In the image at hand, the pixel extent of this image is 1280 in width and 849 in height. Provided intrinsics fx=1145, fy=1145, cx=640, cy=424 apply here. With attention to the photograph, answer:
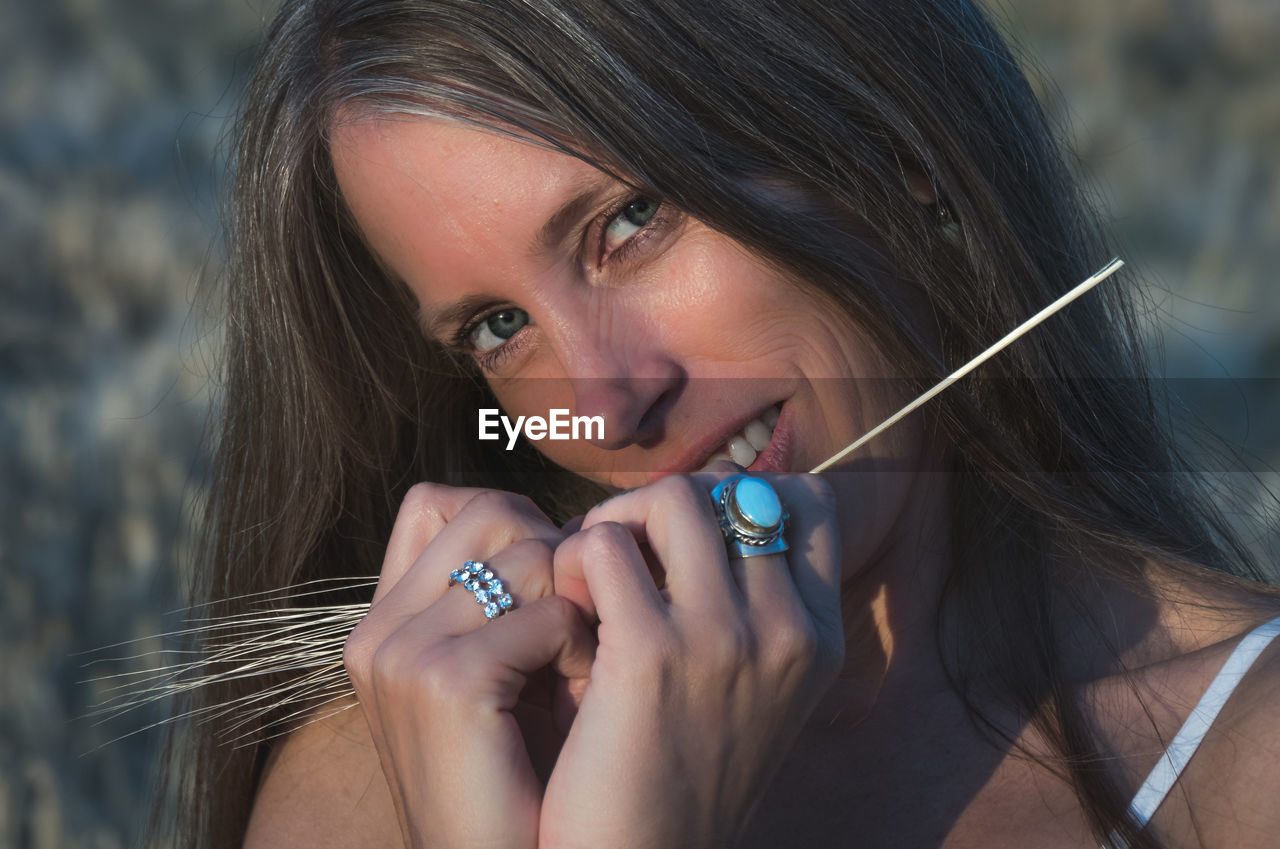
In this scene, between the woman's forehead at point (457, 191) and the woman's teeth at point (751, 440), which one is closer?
the woman's forehead at point (457, 191)

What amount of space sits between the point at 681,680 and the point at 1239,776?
2.84 ft

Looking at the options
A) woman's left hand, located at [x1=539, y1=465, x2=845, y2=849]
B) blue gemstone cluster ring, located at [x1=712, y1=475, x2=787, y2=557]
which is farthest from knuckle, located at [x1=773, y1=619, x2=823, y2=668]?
blue gemstone cluster ring, located at [x1=712, y1=475, x2=787, y2=557]

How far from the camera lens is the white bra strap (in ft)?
5.68

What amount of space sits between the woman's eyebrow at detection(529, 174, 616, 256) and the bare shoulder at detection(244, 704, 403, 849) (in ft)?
3.77

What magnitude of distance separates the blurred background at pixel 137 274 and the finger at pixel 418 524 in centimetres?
220

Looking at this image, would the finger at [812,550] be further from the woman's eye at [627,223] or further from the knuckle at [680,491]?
the woman's eye at [627,223]

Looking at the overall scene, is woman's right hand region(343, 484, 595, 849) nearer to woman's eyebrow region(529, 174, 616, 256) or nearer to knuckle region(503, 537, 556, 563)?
knuckle region(503, 537, 556, 563)

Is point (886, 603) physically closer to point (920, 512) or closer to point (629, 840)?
point (920, 512)

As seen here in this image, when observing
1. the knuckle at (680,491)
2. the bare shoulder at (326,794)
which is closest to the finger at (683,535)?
the knuckle at (680,491)

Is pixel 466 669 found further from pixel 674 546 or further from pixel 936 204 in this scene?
pixel 936 204

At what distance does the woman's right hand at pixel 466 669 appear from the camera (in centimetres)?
147

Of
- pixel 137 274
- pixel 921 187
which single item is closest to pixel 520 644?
pixel 921 187

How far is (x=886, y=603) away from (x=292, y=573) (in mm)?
1236

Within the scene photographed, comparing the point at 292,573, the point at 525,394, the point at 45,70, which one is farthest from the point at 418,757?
the point at 45,70
